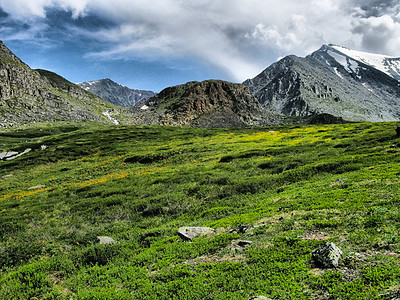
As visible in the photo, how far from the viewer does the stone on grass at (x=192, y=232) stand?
12.9m

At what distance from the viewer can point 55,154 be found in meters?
69.8

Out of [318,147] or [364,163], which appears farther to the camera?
[318,147]

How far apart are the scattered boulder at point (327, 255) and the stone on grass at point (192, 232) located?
6548 millimetres

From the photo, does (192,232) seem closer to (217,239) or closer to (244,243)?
(217,239)

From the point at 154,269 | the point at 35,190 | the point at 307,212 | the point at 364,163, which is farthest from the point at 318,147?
the point at 35,190

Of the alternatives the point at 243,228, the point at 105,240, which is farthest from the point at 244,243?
the point at 105,240

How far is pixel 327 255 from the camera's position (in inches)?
307

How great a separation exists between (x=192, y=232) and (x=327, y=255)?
767 centimetres

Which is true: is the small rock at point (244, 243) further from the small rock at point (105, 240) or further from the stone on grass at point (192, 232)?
the small rock at point (105, 240)

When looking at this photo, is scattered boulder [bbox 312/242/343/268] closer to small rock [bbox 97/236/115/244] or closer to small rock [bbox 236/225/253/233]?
small rock [bbox 236/225/253/233]

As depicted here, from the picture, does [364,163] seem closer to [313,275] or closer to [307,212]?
[307,212]

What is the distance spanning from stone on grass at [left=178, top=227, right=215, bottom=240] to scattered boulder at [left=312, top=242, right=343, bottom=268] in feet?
21.5

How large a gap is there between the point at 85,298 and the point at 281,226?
9.55 meters

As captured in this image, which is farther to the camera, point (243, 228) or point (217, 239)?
point (243, 228)
